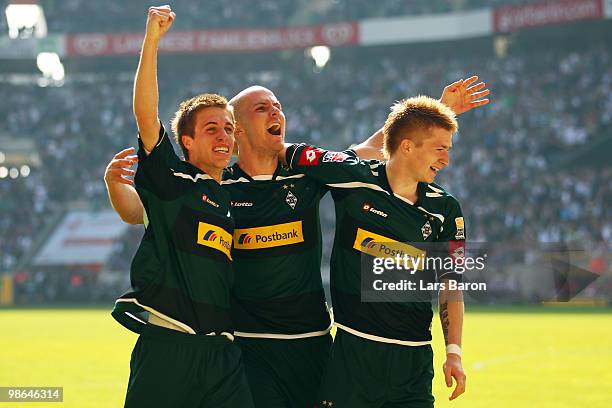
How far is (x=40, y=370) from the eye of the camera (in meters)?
13.4

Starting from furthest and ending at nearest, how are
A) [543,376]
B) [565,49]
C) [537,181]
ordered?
[565,49] → [537,181] → [543,376]

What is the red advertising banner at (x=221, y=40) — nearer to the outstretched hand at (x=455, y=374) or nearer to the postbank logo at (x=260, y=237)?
the postbank logo at (x=260, y=237)

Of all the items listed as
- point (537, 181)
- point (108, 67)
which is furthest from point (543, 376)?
point (108, 67)

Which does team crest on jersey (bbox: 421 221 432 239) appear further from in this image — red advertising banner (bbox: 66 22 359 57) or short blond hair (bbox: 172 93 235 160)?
red advertising banner (bbox: 66 22 359 57)

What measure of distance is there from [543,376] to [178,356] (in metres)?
8.87

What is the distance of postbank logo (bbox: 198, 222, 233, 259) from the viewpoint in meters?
4.82

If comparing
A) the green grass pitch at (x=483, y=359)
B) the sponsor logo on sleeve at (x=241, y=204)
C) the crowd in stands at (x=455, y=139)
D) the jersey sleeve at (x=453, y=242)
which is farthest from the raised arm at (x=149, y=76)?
the crowd in stands at (x=455, y=139)

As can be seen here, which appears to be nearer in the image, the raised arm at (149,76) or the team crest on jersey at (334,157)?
the raised arm at (149,76)

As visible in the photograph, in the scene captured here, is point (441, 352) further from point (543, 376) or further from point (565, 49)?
point (565, 49)

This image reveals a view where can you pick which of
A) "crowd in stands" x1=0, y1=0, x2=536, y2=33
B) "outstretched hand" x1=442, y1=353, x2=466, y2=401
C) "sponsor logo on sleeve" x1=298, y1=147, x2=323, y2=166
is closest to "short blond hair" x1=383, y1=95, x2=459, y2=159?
"sponsor logo on sleeve" x1=298, y1=147, x2=323, y2=166

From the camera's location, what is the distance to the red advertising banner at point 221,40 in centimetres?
4047

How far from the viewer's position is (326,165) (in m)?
5.40

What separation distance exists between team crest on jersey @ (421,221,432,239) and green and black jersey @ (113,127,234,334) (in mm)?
1109

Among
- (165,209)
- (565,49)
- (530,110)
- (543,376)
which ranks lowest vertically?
(543,376)
